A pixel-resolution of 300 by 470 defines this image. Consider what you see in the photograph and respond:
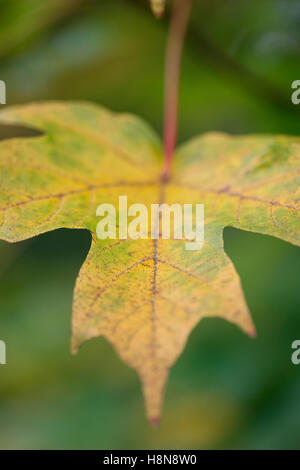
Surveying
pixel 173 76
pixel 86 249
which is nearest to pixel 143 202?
pixel 173 76

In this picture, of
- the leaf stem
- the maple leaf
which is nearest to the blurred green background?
the leaf stem

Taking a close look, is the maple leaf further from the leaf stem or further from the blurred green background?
the blurred green background

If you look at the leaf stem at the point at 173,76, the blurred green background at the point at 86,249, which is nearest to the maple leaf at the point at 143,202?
the leaf stem at the point at 173,76

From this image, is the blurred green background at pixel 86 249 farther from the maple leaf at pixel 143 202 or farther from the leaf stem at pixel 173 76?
the maple leaf at pixel 143 202

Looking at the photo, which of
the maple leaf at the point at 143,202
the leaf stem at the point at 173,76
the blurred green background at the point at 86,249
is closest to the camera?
the maple leaf at the point at 143,202

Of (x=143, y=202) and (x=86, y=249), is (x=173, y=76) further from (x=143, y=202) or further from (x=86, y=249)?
(x=86, y=249)
